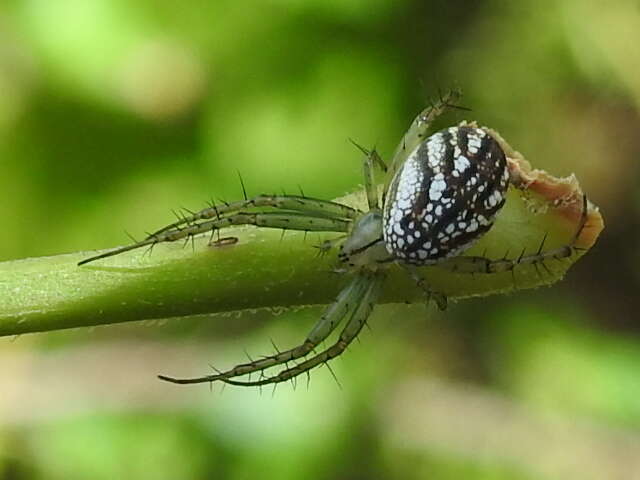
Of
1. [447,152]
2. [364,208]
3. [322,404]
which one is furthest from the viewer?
[322,404]

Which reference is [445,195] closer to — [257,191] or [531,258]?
[531,258]

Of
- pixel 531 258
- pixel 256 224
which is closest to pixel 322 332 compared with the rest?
pixel 256 224

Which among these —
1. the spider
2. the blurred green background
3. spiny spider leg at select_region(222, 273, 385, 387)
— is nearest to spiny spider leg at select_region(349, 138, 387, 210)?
the spider

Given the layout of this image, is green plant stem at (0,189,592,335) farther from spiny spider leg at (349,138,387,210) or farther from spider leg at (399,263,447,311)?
spiny spider leg at (349,138,387,210)

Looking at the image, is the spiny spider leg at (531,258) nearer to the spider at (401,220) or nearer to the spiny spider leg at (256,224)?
the spider at (401,220)

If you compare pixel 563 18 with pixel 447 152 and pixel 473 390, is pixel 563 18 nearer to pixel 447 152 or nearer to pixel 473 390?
pixel 473 390

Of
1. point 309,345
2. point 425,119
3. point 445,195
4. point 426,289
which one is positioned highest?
point 425,119

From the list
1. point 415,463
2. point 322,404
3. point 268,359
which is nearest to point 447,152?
point 268,359
